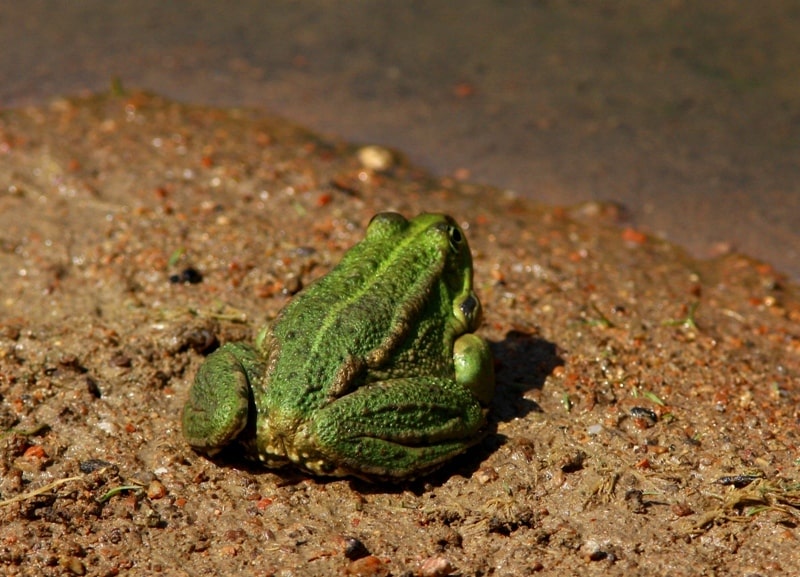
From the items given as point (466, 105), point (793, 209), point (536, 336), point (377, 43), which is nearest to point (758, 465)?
point (536, 336)

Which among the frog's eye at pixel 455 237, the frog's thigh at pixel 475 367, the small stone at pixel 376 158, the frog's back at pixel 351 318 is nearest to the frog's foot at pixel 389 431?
the frog's back at pixel 351 318

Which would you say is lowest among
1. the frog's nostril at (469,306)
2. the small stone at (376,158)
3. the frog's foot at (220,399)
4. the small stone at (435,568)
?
the small stone at (435,568)

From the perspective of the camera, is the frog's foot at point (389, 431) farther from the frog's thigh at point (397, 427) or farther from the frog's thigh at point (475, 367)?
the frog's thigh at point (475, 367)

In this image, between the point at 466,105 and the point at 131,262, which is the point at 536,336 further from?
the point at 466,105

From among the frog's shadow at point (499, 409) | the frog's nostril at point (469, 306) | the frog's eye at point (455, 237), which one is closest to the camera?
the frog's shadow at point (499, 409)

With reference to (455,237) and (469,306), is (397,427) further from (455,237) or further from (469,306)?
(455,237)

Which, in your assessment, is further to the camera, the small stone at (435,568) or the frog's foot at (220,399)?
the frog's foot at (220,399)

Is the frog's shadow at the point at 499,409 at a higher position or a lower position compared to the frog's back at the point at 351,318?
lower
